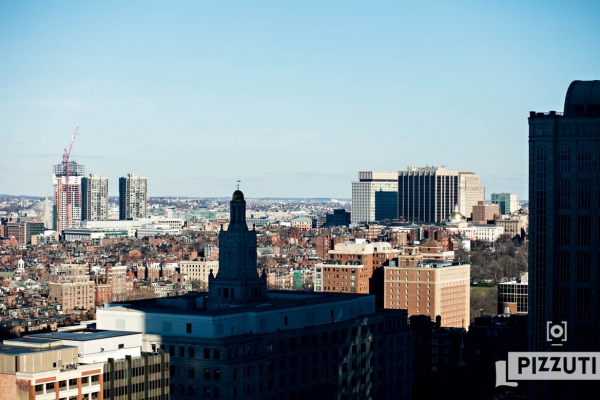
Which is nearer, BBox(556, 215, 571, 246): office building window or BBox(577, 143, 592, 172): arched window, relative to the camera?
BBox(577, 143, 592, 172): arched window

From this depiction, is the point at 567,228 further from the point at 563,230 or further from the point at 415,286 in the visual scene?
the point at 415,286

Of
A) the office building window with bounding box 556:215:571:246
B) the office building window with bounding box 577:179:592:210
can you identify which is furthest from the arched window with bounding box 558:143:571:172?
the office building window with bounding box 556:215:571:246

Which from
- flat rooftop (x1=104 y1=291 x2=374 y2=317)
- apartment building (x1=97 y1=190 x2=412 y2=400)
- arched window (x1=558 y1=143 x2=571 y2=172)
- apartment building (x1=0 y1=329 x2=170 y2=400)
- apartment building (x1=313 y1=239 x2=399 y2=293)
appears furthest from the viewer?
apartment building (x1=313 y1=239 x2=399 y2=293)

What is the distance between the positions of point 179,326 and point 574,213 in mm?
30266

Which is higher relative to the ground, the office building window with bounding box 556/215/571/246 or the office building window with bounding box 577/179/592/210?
the office building window with bounding box 577/179/592/210

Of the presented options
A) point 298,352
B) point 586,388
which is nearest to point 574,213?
point 586,388

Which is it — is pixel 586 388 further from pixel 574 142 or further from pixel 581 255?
pixel 574 142

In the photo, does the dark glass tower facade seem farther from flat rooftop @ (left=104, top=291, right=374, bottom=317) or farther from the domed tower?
the domed tower

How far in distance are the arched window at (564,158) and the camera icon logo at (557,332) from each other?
35.6ft

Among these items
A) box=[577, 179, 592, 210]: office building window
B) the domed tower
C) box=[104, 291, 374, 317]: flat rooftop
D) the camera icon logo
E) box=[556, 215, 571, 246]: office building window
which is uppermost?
box=[577, 179, 592, 210]: office building window

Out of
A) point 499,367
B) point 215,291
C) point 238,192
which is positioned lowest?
point 499,367

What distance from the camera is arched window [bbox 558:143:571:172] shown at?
311 ft

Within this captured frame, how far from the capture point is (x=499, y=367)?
127 meters

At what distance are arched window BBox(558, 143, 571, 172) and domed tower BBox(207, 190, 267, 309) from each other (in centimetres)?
2852
